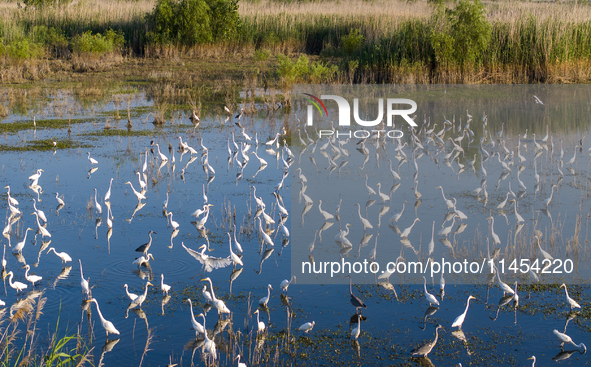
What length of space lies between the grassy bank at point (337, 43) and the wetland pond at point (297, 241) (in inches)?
214

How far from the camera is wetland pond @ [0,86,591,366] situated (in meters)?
5.40

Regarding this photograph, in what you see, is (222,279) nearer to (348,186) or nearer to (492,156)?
(348,186)

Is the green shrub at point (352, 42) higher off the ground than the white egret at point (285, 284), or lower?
higher

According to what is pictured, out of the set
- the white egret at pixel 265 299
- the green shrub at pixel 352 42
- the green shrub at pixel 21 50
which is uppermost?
the green shrub at pixel 352 42

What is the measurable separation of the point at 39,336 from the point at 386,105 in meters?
13.7

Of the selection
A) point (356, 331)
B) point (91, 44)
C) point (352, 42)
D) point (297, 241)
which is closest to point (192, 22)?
point (91, 44)

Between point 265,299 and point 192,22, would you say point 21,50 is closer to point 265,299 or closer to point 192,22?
point 192,22

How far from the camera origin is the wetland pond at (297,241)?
213 inches

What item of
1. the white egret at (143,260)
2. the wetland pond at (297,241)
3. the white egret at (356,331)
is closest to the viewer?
the white egret at (356,331)

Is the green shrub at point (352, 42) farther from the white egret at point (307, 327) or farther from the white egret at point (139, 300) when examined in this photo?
the white egret at point (307, 327)

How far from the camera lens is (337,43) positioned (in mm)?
28297

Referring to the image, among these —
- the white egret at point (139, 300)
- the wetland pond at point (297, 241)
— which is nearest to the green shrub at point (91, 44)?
the wetland pond at point (297, 241)

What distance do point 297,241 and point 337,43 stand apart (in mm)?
21718

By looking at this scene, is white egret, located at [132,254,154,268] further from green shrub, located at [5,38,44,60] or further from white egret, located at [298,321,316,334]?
green shrub, located at [5,38,44,60]
